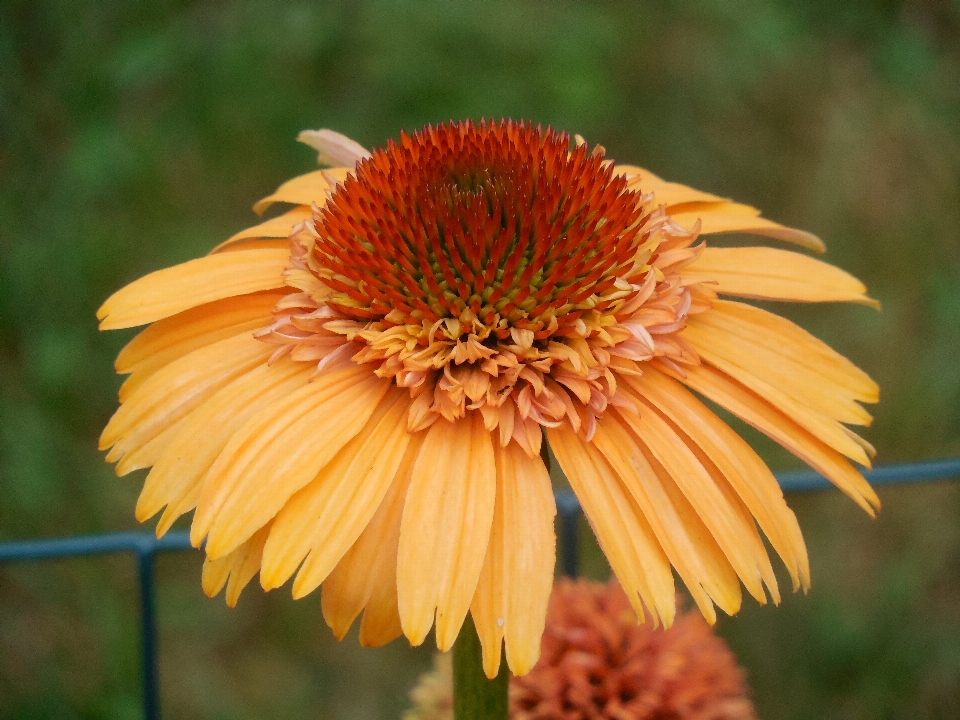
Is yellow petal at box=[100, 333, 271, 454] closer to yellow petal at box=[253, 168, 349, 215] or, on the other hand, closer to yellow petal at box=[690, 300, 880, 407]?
yellow petal at box=[253, 168, 349, 215]

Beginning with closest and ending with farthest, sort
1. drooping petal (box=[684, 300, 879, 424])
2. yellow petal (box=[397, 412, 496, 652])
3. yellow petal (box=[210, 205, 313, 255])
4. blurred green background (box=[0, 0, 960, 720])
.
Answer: yellow petal (box=[397, 412, 496, 652]) → drooping petal (box=[684, 300, 879, 424]) → yellow petal (box=[210, 205, 313, 255]) → blurred green background (box=[0, 0, 960, 720])

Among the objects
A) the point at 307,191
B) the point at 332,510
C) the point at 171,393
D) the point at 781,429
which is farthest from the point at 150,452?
the point at 781,429

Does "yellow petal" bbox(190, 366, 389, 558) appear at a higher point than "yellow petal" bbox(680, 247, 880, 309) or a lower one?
lower

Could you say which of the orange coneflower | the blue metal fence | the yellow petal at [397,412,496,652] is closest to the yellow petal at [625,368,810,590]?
the orange coneflower

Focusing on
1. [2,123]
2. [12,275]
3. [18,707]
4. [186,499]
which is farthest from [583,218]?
[2,123]

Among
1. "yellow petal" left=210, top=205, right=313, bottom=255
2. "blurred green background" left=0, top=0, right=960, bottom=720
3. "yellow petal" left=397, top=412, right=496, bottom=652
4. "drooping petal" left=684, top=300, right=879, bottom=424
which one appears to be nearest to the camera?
"yellow petal" left=397, top=412, right=496, bottom=652

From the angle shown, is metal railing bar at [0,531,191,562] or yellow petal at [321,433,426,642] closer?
yellow petal at [321,433,426,642]

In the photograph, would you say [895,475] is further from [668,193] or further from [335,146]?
[335,146]
